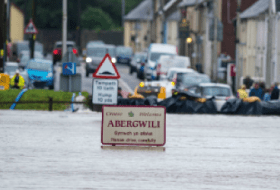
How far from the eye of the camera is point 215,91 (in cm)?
3047

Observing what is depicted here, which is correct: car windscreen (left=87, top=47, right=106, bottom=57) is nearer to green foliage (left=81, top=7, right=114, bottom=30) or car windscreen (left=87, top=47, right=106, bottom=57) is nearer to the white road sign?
the white road sign

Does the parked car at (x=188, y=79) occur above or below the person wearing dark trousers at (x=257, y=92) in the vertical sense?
above

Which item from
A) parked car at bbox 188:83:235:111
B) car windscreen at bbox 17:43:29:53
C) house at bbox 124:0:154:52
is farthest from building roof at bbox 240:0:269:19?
house at bbox 124:0:154:52

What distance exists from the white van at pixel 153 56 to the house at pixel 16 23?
51.7 meters

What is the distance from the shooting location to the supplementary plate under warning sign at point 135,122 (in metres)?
16.0

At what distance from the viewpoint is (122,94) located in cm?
2925

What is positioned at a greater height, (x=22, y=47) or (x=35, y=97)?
(x=22, y=47)

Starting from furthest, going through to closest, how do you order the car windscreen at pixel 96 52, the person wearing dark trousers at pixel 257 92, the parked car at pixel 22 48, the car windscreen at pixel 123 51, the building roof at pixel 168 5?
1. the building roof at pixel 168 5
2. the car windscreen at pixel 123 51
3. the parked car at pixel 22 48
4. the car windscreen at pixel 96 52
5. the person wearing dark trousers at pixel 257 92

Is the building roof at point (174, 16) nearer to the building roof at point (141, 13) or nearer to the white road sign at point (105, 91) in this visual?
the building roof at point (141, 13)

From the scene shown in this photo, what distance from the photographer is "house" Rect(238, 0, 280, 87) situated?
Answer: 148 feet

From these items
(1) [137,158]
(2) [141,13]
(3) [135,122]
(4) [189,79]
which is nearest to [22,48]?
(2) [141,13]

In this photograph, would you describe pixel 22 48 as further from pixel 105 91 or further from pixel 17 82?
pixel 105 91

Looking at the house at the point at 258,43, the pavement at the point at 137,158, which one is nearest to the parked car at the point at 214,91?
the pavement at the point at 137,158

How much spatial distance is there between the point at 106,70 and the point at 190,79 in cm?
1491
